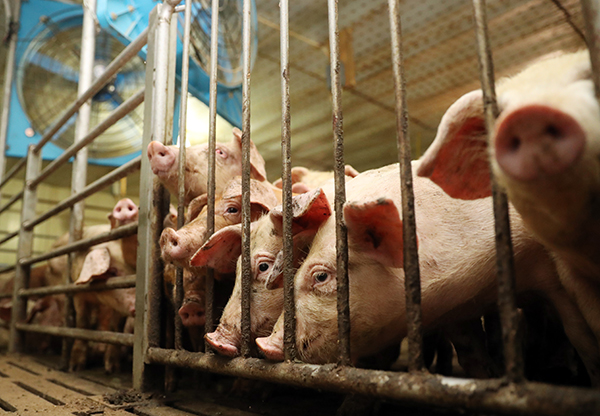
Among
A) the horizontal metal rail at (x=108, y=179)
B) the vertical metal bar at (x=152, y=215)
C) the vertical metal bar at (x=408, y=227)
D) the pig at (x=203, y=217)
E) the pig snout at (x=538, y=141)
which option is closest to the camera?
the pig snout at (x=538, y=141)

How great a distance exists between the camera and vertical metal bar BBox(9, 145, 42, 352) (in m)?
4.04

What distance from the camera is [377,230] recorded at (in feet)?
4.51

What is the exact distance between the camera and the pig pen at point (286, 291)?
35.7 inches

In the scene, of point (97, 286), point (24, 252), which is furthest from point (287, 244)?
point (24, 252)

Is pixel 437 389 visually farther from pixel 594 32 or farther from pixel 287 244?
pixel 594 32

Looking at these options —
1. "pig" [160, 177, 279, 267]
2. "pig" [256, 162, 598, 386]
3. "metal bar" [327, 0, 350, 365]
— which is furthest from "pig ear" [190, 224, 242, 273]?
"metal bar" [327, 0, 350, 365]

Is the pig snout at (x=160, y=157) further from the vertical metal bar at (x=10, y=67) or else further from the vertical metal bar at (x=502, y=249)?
the vertical metal bar at (x=10, y=67)

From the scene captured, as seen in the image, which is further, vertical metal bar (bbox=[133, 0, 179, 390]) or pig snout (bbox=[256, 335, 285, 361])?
vertical metal bar (bbox=[133, 0, 179, 390])

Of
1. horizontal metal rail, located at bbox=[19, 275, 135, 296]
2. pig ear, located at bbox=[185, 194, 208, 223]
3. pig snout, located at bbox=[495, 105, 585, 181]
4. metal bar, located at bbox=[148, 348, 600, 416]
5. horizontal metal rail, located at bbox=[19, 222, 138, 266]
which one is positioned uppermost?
pig ear, located at bbox=[185, 194, 208, 223]

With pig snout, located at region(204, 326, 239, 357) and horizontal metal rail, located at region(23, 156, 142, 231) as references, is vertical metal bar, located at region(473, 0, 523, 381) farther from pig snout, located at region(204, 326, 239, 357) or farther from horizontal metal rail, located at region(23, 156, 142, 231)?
horizontal metal rail, located at region(23, 156, 142, 231)

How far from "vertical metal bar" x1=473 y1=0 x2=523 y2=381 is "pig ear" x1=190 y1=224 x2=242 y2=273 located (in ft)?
3.56

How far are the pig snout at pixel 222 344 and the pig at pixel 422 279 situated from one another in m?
0.16

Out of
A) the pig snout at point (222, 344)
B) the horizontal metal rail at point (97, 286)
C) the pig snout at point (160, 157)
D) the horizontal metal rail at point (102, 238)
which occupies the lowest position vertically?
the pig snout at point (222, 344)

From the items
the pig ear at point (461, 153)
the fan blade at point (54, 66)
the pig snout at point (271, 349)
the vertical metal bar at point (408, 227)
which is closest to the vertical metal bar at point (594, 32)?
the pig ear at point (461, 153)
